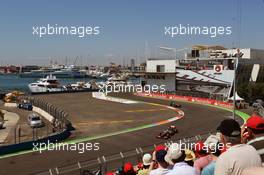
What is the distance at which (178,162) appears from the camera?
4684 millimetres

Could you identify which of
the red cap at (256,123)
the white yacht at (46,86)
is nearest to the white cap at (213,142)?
the red cap at (256,123)

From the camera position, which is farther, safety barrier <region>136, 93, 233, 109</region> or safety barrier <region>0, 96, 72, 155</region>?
safety barrier <region>136, 93, 233, 109</region>

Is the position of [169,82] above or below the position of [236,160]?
below

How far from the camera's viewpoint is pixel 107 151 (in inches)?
913

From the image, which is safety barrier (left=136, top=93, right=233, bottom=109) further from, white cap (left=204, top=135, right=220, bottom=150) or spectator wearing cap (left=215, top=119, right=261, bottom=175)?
spectator wearing cap (left=215, top=119, right=261, bottom=175)

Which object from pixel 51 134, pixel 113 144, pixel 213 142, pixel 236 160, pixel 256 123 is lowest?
pixel 113 144

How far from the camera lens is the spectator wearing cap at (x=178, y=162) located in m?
4.44

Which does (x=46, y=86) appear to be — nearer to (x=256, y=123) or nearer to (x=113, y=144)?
(x=113, y=144)

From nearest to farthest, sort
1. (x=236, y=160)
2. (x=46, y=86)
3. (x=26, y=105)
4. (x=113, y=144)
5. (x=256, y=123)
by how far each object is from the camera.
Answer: (x=236, y=160), (x=256, y=123), (x=113, y=144), (x=26, y=105), (x=46, y=86)

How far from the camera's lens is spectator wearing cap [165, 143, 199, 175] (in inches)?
175

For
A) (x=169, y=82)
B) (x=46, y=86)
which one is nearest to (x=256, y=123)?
(x=169, y=82)

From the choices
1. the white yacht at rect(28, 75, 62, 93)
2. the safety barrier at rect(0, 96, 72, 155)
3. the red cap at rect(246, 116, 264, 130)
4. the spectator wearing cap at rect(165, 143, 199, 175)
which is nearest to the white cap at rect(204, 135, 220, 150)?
the spectator wearing cap at rect(165, 143, 199, 175)

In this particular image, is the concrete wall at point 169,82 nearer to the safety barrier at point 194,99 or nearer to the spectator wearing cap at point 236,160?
the safety barrier at point 194,99

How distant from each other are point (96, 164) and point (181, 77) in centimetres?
5239
